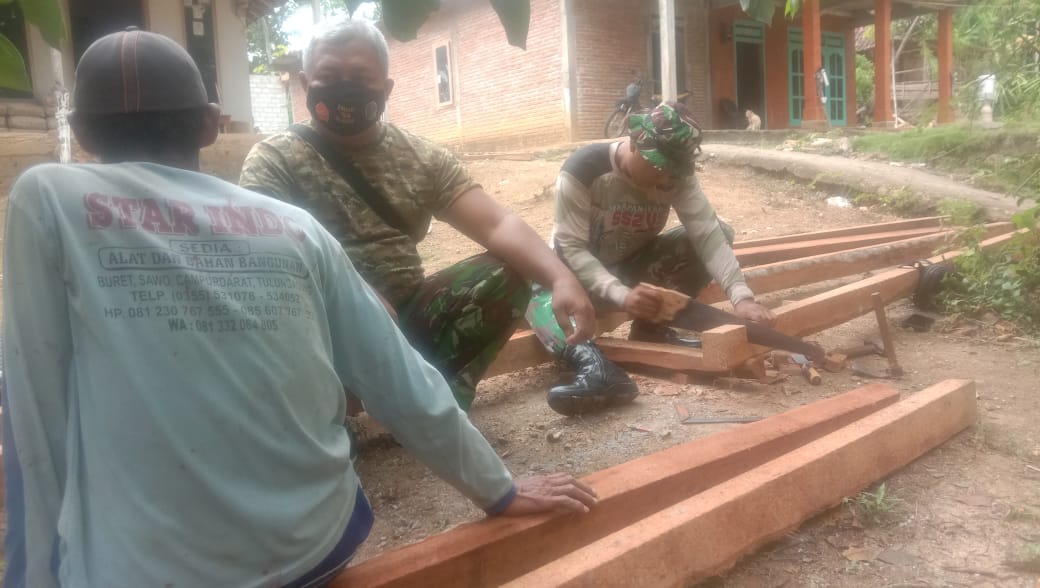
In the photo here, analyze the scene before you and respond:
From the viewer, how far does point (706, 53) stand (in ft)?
49.0

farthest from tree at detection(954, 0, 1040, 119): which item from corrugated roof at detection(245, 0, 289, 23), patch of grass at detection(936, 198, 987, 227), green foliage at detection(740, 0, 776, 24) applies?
corrugated roof at detection(245, 0, 289, 23)

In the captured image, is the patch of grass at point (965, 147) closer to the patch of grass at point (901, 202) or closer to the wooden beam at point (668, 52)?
the patch of grass at point (901, 202)

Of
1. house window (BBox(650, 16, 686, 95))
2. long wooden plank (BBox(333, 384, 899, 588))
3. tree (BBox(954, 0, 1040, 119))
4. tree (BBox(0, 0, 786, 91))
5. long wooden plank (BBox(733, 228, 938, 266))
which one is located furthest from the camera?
house window (BBox(650, 16, 686, 95))

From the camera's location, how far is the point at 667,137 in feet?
9.98

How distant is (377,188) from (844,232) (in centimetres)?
439

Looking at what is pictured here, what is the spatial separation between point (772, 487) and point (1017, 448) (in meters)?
1.31

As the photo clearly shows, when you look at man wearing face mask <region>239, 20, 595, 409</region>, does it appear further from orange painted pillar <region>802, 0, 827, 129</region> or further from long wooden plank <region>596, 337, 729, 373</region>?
orange painted pillar <region>802, 0, 827, 129</region>

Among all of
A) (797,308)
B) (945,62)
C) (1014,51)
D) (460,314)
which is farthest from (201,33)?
(945,62)

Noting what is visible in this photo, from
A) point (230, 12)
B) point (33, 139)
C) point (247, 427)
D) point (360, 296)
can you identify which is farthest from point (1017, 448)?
point (230, 12)

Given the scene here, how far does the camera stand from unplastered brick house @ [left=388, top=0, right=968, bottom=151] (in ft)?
43.1

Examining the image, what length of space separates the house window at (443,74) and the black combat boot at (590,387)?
13.8m

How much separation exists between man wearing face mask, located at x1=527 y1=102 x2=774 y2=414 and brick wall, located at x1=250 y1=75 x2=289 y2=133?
81.8 feet

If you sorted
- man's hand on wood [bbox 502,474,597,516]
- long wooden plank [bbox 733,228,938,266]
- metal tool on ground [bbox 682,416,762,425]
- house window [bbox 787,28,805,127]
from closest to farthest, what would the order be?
man's hand on wood [bbox 502,474,597,516] < metal tool on ground [bbox 682,416,762,425] < long wooden plank [bbox 733,228,938,266] < house window [bbox 787,28,805,127]

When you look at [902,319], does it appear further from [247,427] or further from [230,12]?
[230,12]
